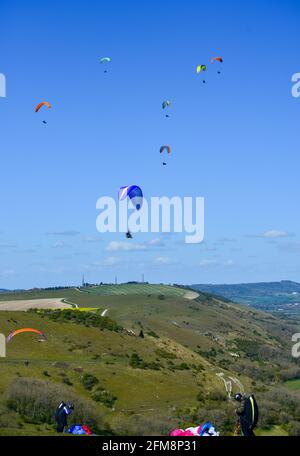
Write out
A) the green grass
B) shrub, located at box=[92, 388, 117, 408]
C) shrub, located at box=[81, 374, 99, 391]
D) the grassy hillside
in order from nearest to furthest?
1. the grassy hillside
2. shrub, located at box=[92, 388, 117, 408]
3. shrub, located at box=[81, 374, 99, 391]
4. the green grass

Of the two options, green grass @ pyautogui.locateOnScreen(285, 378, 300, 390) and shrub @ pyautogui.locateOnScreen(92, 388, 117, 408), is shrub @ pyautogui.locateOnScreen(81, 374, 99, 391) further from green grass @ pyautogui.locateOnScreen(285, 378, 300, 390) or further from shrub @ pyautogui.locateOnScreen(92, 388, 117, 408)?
green grass @ pyautogui.locateOnScreen(285, 378, 300, 390)

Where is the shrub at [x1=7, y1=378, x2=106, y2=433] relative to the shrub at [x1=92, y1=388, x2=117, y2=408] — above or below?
above

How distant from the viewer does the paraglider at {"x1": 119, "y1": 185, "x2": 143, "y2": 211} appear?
54.7m

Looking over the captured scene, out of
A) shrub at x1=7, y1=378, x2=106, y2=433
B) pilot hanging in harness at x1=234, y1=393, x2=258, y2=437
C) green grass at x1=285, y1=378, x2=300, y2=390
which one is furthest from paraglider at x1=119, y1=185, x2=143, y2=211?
green grass at x1=285, y1=378, x2=300, y2=390

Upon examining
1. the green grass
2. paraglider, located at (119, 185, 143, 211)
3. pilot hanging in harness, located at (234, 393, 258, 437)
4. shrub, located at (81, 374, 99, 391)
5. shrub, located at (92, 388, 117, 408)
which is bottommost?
the green grass

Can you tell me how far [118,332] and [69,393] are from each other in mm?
44942

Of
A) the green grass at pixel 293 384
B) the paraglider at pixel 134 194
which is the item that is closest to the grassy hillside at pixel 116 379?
the green grass at pixel 293 384

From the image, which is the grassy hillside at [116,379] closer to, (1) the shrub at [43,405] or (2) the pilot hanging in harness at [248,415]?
(1) the shrub at [43,405]

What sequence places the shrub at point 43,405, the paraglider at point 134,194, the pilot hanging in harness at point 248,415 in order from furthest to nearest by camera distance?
the paraglider at point 134,194 → the shrub at point 43,405 → the pilot hanging in harness at point 248,415

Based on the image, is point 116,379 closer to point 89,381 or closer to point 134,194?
point 89,381

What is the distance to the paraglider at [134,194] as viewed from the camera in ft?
179

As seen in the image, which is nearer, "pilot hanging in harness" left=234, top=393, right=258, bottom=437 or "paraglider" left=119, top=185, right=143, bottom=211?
"pilot hanging in harness" left=234, top=393, right=258, bottom=437
